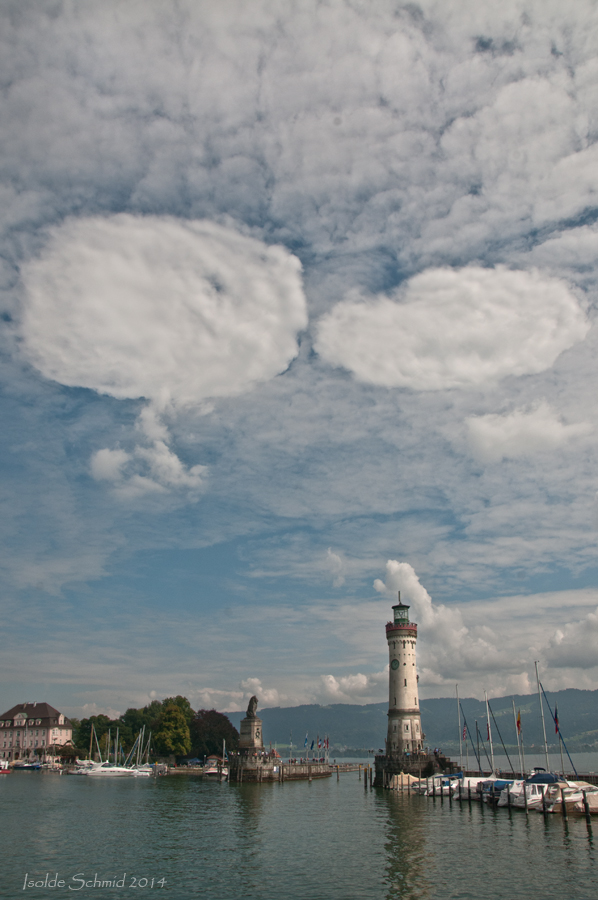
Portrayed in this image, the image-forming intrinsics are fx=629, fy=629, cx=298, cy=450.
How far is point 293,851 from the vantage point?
1737 inches

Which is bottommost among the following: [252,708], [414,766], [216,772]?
[216,772]

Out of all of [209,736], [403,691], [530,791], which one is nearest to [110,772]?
[209,736]

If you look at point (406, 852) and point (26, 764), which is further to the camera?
point (26, 764)

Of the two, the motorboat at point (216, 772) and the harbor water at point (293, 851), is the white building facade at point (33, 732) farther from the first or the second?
the harbor water at point (293, 851)

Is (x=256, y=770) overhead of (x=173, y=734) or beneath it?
beneath

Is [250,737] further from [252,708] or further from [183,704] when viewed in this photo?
[183,704]

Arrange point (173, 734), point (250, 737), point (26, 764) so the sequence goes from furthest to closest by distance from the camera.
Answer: point (26, 764) < point (173, 734) < point (250, 737)

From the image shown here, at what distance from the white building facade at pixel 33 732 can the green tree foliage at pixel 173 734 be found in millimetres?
52461

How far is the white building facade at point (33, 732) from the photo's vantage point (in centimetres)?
17562

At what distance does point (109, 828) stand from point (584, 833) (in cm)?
3846

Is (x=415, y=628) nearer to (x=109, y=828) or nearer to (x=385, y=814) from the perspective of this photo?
(x=385, y=814)

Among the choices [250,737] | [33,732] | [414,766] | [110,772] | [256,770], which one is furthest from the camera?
[33,732]

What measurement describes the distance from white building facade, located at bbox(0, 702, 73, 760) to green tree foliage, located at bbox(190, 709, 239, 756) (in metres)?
46.0

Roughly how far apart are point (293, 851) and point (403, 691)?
5403 cm
